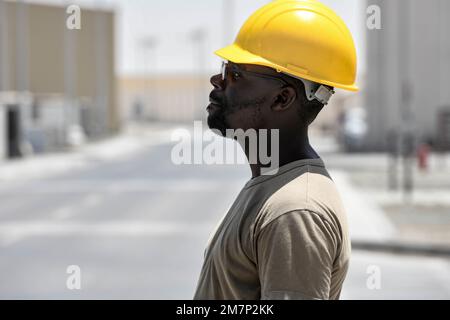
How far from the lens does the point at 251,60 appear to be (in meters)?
2.43

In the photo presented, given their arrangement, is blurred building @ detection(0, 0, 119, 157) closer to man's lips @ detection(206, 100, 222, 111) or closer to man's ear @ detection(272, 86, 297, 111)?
man's lips @ detection(206, 100, 222, 111)

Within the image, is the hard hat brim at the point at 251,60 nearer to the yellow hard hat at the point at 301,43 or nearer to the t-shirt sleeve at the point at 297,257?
the yellow hard hat at the point at 301,43

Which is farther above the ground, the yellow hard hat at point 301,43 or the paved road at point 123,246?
the yellow hard hat at point 301,43

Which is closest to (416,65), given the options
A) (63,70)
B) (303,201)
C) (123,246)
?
(63,70)

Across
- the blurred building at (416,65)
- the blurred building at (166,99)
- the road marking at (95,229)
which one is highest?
the blurred building at (416,65)

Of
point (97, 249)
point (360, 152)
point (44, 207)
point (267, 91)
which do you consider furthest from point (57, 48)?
point (267, 91)

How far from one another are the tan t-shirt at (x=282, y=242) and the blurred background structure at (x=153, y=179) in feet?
21.2

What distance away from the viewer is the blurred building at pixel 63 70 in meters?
48.1

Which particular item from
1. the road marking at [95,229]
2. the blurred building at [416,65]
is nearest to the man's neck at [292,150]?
the road marking at [95,229]

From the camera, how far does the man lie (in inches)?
89.1

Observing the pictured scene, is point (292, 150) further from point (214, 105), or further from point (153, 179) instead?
point (153, 179)

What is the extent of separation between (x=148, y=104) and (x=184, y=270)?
357ft

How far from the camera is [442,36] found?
40938 mm

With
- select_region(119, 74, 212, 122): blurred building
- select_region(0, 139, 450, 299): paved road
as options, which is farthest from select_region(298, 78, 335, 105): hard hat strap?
select_region(119, 74, 212, 122): blurred building
